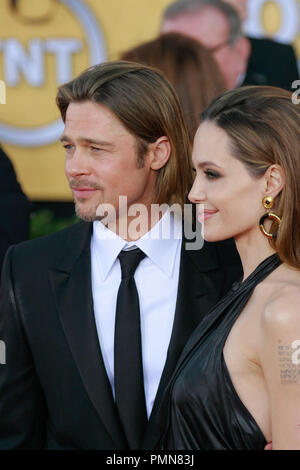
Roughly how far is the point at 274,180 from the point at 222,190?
6.3 inches

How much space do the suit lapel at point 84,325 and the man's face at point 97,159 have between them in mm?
168

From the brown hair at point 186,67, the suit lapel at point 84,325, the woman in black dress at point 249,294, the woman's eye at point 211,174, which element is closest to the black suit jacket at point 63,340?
the suit lapel at point 84,325

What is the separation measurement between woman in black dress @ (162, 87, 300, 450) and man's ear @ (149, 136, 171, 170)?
1.33 feet

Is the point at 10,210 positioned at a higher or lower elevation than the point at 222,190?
lower

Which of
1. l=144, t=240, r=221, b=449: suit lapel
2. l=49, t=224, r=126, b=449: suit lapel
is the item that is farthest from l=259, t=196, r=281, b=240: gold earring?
l=49, t=224, r=126, b=449: suit lapel

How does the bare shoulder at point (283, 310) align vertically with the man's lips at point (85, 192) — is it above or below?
below

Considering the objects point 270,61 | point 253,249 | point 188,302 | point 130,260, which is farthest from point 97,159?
point 270,61

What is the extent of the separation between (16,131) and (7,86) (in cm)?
28

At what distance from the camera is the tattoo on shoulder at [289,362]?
2.16 m

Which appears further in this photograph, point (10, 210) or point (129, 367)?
Result: point (10, 210)

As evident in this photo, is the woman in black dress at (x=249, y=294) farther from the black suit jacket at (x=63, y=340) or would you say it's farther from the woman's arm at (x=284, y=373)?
the black suit jacket at (x=63, y=340)

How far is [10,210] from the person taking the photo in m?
3.51

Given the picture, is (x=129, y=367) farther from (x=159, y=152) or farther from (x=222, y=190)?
(x=159, y=152)
